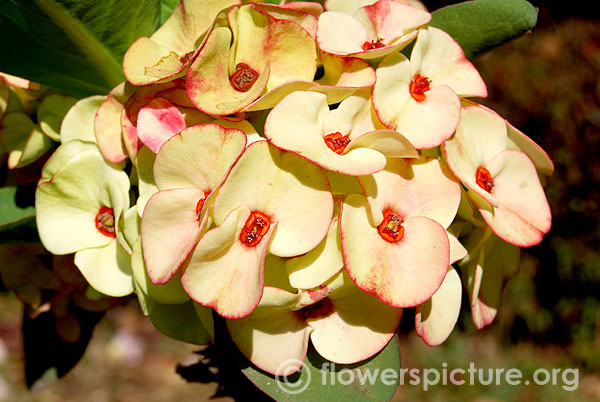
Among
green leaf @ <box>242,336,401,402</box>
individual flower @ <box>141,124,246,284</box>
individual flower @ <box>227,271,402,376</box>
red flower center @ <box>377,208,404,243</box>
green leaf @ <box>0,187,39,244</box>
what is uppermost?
individual flower @ <box>141,124,246,284</box>

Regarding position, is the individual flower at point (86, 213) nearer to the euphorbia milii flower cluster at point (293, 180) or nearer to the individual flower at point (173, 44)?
the euphorbia milii flower cluster at point (293, 180)

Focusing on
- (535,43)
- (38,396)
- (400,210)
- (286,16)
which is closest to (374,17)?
(286,16)

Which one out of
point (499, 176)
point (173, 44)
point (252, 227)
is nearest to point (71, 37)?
point (173, 44)

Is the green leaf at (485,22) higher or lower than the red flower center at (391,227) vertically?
higher

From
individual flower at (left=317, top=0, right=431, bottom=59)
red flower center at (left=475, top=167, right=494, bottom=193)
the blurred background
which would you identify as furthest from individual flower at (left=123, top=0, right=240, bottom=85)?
the blurred background

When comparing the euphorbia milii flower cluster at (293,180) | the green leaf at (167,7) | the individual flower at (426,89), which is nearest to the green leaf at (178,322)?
the euphorbia milii flower cluster at (293,180)

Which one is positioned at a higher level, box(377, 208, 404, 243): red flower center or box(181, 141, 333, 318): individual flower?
box(181, 141, 333, 318): individual flower

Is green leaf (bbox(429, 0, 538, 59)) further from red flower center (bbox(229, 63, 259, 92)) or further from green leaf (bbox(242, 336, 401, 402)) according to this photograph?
green leaf (bbox(242, 336, 401, 402))

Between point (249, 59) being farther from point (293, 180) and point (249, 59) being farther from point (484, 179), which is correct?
point (484, 179)
